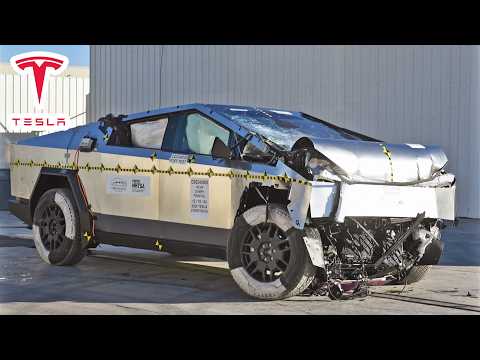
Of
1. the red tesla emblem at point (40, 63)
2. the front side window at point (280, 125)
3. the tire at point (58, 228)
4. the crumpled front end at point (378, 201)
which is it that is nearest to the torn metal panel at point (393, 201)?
the crumpled front end at point (378, 201)

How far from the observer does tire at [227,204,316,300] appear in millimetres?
6715

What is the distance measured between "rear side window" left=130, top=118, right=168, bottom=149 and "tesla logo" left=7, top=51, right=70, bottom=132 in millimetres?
17959

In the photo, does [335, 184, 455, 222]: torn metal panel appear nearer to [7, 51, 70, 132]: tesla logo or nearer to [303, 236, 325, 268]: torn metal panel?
[303, 236, 325, 268]: torn metal panel

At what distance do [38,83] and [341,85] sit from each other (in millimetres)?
15312

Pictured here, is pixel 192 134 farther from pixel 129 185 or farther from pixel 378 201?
pixel 378 201

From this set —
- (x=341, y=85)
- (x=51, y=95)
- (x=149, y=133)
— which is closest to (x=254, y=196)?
(x=149, y=133)

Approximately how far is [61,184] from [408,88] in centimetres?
778

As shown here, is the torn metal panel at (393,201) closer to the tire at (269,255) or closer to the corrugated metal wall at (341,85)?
the tire at (269,255)

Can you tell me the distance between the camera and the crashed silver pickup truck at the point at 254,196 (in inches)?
265

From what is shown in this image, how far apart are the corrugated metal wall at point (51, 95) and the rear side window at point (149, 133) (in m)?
24.2

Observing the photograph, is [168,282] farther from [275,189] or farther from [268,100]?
[268,100]

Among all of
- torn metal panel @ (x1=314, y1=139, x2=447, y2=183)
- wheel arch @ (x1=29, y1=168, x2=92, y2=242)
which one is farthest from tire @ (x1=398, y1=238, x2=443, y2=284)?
wheel arch @ (x1=29, y1=168, x2=92, y2=242)

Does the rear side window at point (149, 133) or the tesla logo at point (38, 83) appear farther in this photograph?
the tesla logo at point (38, 83)

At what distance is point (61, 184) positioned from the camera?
8.96 metres
